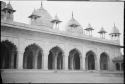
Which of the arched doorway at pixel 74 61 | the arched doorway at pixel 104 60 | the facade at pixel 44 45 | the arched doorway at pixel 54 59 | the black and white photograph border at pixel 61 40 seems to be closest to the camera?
the black and white photograph border at pixel 61 40

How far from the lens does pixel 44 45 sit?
10.3 meters

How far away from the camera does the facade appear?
9.03 m

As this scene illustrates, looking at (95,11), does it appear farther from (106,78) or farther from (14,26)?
(14,26)

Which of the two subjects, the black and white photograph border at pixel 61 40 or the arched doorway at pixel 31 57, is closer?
the black and white photograph border at pixel 61 40

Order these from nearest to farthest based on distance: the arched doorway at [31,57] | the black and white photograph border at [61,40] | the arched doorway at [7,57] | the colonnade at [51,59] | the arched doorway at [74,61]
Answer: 1. the black and white photograph border at [61,40]
2. the colonnade at [51,59]
3. the arched doorway at [7,57]
4. the arched doorway at [31,57]
5. the arched doorway at [74,61]

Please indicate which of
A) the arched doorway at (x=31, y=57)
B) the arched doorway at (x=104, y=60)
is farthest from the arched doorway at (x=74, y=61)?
the arched doorway at (x=31, y=57)

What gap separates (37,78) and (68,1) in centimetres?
231

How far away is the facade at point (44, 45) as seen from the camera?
903 centimetres

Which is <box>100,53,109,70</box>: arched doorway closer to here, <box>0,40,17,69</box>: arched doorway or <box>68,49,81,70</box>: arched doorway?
<box>68,49,81,70</box>: arched doorway

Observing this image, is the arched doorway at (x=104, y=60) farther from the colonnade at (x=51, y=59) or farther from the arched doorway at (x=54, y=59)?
the arched doorway at (x=54, y=59)

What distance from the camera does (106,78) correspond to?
18.4 feet

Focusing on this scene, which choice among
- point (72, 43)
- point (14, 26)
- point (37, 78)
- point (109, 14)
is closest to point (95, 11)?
point (109, 14)

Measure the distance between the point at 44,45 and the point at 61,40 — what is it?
1.18 metres

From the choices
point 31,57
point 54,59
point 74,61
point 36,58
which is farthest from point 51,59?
point 36,58
